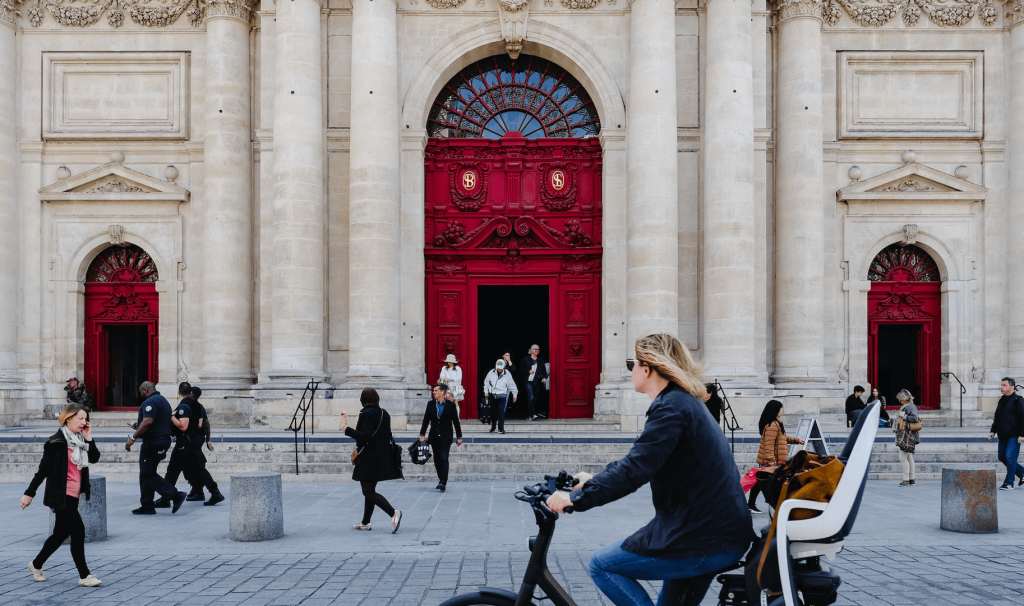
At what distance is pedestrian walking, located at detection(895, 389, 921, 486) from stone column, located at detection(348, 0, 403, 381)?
10.4 m

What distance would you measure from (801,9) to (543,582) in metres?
20.3

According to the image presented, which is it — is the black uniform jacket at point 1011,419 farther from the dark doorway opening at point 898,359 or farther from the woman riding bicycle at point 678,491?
the woman riding bicycle at point 678,491

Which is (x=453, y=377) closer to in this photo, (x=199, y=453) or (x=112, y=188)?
(x=199, y=453)

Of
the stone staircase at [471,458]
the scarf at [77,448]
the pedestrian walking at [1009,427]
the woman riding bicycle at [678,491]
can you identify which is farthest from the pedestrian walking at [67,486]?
the pedestrian walking at [1009,427]

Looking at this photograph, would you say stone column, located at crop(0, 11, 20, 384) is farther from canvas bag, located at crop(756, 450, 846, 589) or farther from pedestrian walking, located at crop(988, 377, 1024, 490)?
canvas bag, located at crop(756, 450, 846, 589)

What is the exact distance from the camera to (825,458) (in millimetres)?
3953

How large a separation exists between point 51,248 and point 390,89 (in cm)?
982

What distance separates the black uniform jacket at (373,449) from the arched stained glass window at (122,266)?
48.8 feet

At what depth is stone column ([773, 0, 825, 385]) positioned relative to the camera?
20.7 meters

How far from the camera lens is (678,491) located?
3754 millimetres

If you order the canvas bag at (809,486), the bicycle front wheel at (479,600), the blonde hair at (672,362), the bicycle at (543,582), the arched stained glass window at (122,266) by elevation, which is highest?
the arched stained glass window at (122,266)

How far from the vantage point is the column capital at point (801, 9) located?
68.9 ft

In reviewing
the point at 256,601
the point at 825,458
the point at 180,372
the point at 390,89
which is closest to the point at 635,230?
the point at 390,89

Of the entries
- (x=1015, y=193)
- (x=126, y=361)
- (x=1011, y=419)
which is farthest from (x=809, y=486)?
(x=126, y=361)
